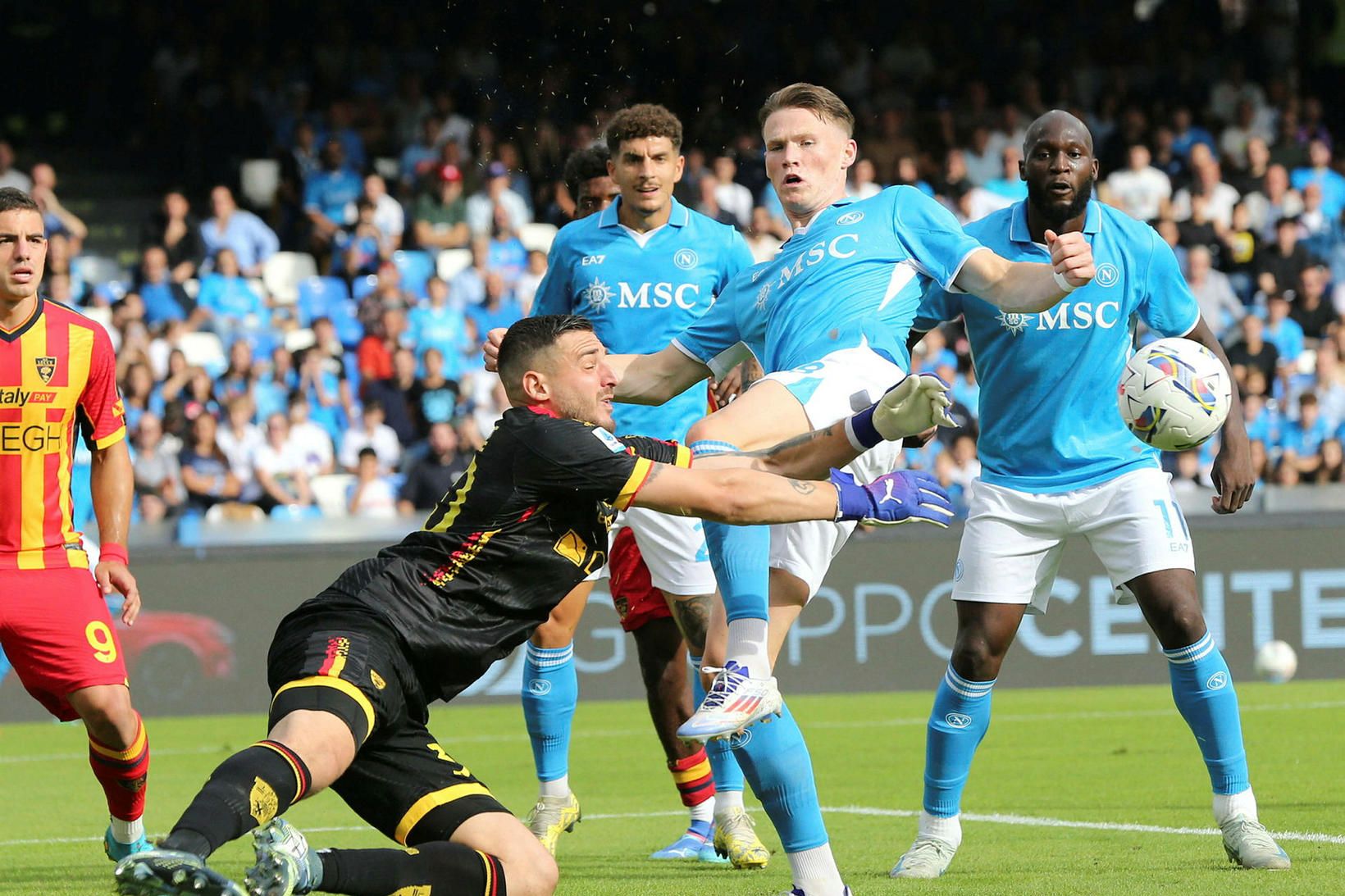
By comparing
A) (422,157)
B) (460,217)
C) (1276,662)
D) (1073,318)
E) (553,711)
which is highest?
(422,157)

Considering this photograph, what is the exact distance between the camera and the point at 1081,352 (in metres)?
6.48

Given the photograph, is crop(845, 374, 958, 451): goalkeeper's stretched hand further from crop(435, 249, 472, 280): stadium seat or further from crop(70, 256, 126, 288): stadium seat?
crop(70, 256, 126, 288): stadium seat

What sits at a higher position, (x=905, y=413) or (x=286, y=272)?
(x=286, y=272)

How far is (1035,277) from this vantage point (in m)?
5.62

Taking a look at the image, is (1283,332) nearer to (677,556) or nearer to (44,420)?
(677,556)

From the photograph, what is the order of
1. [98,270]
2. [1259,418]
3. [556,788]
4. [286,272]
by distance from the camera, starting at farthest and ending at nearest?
[98,270] < [286,272] < [1259,418] < [556,788]

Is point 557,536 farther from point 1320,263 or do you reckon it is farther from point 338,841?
point 1320,263

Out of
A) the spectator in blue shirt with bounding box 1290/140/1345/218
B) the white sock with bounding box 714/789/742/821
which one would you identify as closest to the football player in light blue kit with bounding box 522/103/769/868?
the white sock with bounding box 714/789/742/821

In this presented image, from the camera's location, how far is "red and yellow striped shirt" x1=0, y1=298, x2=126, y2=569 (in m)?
6.39

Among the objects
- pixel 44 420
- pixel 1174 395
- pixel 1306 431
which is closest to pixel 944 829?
pixel 1174 395

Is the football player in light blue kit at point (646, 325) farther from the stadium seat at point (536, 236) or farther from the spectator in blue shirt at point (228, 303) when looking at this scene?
the stadium seat at point (536, 236)

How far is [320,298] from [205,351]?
1.28 m

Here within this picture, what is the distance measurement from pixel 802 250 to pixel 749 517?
1.44m

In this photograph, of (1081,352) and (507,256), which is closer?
(1081,352)
